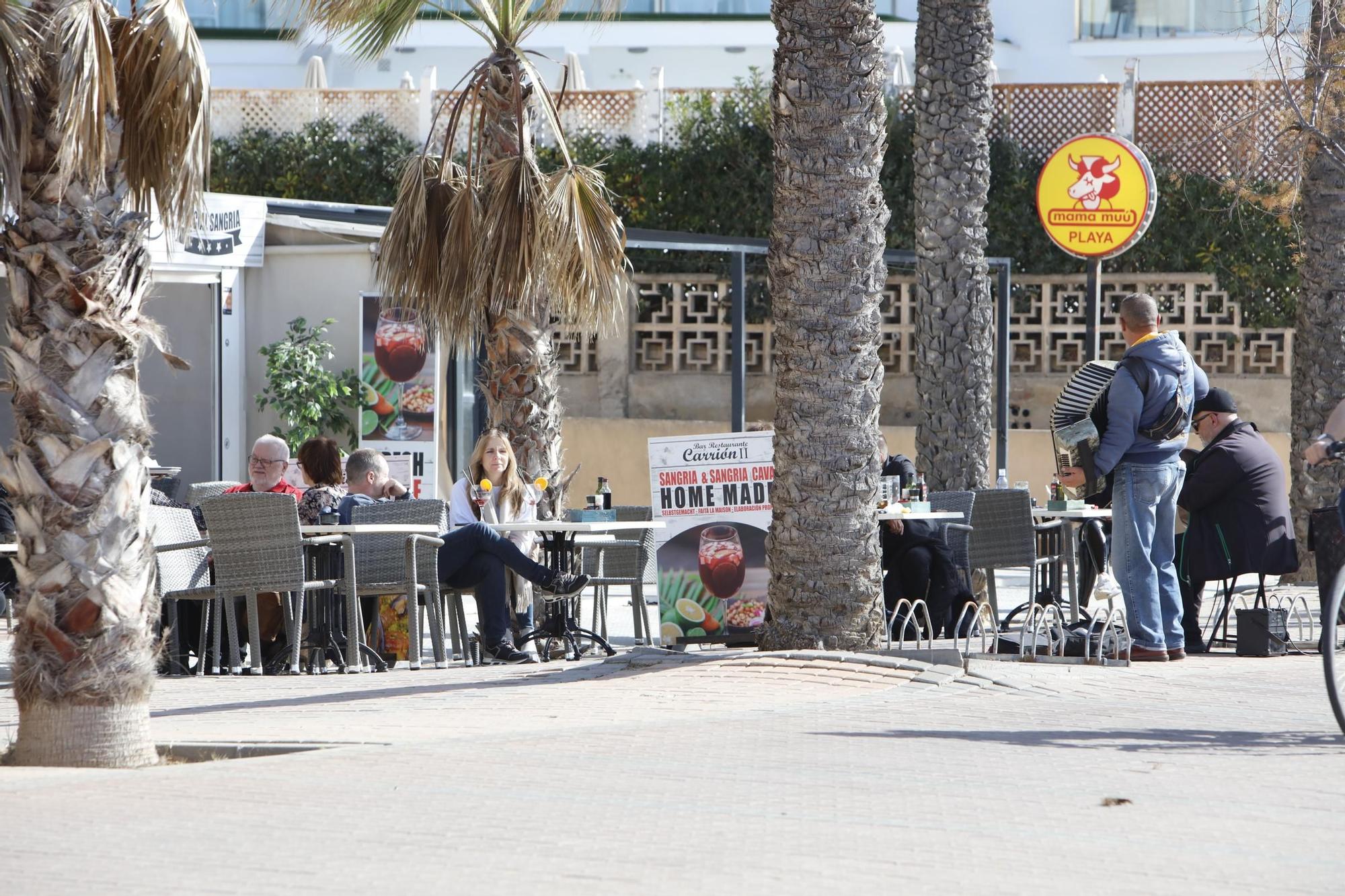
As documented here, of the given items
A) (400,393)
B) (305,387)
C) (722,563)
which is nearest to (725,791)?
(722,563)

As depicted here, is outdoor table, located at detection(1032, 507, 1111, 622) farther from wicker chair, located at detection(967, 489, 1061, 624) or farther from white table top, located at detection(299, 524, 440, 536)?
white table top, located at detection(299, 524, 440, 536)

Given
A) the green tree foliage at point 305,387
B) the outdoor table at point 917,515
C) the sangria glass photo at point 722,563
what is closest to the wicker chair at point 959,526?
the outdoor table at point 917,515

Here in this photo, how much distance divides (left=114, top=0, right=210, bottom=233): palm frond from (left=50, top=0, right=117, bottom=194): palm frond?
0.56 ft

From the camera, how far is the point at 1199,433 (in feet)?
33.8

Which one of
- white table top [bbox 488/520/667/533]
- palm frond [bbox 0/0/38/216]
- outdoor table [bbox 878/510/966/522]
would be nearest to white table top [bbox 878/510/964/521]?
outdoor table [bbox 878/510/966/522]

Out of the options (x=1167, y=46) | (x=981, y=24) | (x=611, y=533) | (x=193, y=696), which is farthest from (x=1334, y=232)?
(x=1167, y=46)

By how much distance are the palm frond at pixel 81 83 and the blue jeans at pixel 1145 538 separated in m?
5.61

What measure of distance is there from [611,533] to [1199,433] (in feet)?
12.2

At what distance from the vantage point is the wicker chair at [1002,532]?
1038cm

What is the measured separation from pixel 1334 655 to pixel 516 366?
5780mm

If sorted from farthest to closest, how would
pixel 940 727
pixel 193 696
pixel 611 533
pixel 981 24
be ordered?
pixel 981 24
pixel 611 533
pixel 193 696
pixel 940 727

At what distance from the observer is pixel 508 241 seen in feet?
33.3

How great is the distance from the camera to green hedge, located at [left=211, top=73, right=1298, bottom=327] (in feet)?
64.9

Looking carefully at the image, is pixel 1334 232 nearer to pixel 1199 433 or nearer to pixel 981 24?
pixel 981 24
